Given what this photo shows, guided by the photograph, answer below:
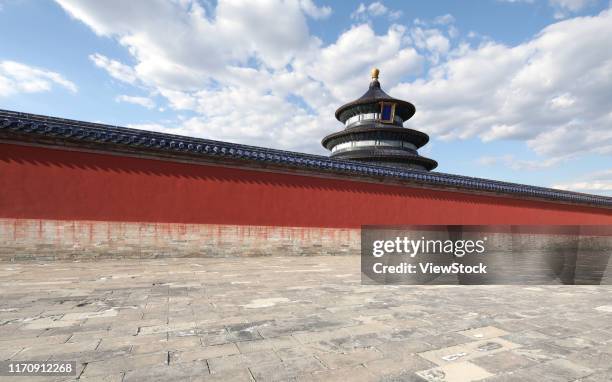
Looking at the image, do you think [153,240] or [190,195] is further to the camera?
[190,195]

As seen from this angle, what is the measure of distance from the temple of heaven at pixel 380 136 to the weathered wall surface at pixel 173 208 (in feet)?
14.5

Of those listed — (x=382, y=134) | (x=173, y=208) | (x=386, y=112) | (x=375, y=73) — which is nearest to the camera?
(x=173, y=208)

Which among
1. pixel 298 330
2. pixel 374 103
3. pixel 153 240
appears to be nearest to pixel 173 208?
pixel 153 240

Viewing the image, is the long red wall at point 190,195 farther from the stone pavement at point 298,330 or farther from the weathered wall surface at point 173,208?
the stone pavement at point 298,330

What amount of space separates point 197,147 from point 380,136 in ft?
36.0

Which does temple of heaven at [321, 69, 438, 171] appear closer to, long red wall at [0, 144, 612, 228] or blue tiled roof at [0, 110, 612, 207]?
blue tiled roof at [0, 110, 612, 207]

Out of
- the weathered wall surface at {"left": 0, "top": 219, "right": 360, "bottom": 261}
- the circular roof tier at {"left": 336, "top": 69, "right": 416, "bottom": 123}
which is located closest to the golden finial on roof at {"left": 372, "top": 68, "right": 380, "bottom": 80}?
the circular roof tier at {"left": 336, "top": 69, "right": 416, "bottom": 123}

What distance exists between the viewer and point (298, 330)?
11.4 feet

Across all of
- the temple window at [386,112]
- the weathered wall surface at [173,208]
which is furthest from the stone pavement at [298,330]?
the temple window at [386,112]

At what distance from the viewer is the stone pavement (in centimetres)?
257

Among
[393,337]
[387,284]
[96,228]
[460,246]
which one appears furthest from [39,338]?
[460,246]

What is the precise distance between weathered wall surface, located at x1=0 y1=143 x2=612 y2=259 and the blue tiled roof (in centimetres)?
39

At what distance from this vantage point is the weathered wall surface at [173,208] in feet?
26.3

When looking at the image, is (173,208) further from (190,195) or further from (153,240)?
(153,240)
